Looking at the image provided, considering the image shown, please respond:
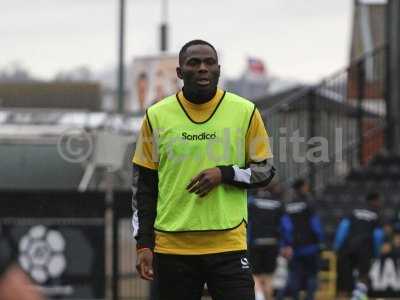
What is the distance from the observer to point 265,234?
17.4 m

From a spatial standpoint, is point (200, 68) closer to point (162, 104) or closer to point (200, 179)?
point (162, 104)

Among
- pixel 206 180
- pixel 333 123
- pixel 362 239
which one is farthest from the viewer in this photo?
pixel 333 123

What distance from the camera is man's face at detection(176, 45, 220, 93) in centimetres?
710

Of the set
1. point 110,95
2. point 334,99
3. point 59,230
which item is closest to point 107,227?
point 59,230

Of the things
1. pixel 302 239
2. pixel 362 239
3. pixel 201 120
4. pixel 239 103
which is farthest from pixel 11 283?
pixel 302 239

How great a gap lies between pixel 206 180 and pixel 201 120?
0.37m

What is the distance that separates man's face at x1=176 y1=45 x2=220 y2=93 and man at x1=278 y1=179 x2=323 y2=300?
1004 centimetres

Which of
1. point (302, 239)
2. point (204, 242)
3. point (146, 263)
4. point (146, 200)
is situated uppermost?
point (146, 200)

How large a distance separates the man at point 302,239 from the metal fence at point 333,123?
2509 mm

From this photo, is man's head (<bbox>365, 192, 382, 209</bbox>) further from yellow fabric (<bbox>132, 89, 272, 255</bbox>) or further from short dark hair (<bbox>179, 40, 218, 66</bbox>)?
short dark hair (<bbox>179, 40, 218, 66</bbox>)

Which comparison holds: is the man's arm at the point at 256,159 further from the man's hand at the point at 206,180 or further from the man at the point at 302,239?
the man at the point at 302,239

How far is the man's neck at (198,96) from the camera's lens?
23.5 ft

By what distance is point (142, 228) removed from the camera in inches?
289

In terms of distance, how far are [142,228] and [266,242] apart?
33.8ft
